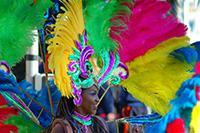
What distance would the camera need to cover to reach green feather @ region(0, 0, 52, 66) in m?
2.55

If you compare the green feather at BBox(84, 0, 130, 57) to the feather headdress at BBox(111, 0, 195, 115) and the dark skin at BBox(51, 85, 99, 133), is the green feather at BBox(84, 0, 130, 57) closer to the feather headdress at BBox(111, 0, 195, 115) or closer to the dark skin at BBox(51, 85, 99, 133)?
the feather headdress at BBox(111, 0, 195, 115)

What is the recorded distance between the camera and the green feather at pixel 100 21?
2.51 meters

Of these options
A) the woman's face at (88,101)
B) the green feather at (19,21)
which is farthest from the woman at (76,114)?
the green feather at (19,21)

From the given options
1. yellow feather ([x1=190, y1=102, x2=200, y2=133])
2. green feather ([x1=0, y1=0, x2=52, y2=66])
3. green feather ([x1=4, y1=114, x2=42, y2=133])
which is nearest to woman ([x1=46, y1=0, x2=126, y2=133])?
green feather ([x1=0, y1=0, x2=52, y2=66])

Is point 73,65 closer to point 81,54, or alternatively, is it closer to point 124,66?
point 81,54

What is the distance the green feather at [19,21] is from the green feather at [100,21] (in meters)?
0.20

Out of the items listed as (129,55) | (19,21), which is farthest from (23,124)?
(129,55)

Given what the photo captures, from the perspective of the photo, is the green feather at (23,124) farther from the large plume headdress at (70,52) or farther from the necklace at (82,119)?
the large plume headdress at (70,52)

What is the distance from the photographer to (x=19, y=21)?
259 centimetres

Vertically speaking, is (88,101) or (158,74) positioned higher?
(158,74)

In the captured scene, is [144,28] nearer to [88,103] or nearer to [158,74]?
[158,74]

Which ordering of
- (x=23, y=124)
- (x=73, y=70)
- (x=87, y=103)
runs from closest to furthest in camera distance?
(x=73, y=70)
(x=87, y=103)
(x=23, y=124)

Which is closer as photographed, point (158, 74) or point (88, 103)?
point (88, 103)

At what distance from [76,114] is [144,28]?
550 mm
